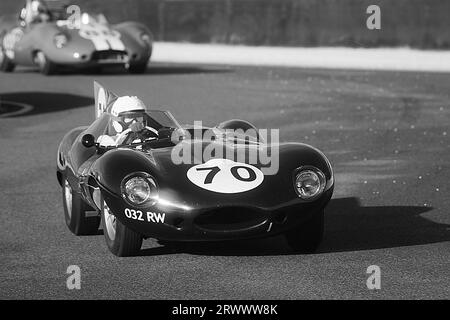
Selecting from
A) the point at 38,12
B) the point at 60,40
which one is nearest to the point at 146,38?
the point at 60,40

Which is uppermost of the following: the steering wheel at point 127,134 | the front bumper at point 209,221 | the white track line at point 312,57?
the steering wheel at point 127,134

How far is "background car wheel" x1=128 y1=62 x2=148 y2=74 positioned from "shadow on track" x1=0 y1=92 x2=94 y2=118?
127 inches

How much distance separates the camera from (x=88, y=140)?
8.71m

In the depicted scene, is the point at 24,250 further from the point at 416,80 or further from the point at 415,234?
the point at 416,80

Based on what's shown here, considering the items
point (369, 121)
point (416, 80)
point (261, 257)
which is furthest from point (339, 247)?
point (416, 80)

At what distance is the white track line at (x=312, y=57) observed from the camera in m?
26.1

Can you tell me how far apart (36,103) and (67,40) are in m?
3.18

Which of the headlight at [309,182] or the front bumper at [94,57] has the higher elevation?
the headlight at [309,182]

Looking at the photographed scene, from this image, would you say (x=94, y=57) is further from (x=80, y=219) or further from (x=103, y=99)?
(x=80, y=219)

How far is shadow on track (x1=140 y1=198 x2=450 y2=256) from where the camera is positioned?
8211 mm

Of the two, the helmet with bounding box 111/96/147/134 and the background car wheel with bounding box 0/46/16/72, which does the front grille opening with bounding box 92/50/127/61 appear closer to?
the background car wheel with bounding box 0/46/16/72

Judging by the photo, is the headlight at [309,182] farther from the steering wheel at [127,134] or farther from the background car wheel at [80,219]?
the background car wheel at [80,219]

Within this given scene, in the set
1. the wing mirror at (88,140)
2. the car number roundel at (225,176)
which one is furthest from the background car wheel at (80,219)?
the car number roundel at (225,176)

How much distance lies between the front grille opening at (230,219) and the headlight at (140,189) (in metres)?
0.34
